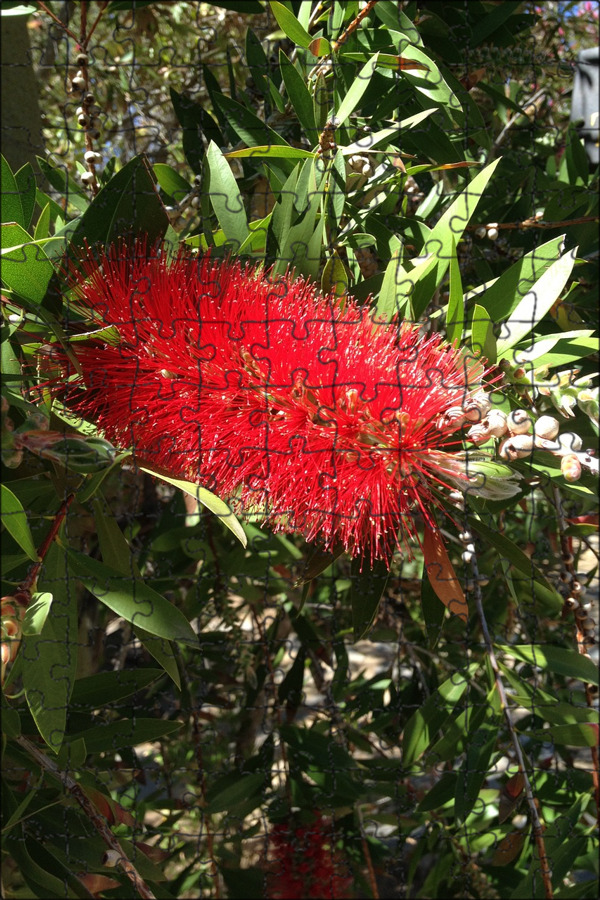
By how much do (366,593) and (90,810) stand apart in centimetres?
27

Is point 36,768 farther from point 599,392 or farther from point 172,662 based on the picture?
point 599,392

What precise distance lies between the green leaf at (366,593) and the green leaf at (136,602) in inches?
7.3

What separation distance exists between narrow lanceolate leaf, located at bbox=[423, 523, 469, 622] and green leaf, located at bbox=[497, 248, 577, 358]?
142 mm

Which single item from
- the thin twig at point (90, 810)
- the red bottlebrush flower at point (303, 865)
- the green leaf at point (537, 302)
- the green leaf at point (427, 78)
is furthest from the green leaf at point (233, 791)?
the green leaf at point (427, 78)

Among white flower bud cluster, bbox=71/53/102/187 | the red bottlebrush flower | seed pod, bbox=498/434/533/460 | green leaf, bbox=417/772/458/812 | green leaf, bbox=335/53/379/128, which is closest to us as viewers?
seed pod, bbox=498/434/533/460

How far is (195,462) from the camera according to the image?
555 millimetres

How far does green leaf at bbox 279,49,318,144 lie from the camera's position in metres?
0.60

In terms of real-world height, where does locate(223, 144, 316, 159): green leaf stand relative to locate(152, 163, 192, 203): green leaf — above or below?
above

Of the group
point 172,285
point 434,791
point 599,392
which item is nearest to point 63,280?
point 172,285

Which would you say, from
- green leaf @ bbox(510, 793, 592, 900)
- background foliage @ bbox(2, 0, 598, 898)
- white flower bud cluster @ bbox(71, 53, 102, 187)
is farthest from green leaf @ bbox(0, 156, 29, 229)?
green leaf @ bbox(510, 793, 592, 900)

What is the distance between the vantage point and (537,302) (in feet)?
1.75

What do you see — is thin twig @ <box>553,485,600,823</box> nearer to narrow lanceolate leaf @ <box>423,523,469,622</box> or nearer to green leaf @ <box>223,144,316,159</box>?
narrow lanceolate leaf @ <box>423,523,469,622</box>

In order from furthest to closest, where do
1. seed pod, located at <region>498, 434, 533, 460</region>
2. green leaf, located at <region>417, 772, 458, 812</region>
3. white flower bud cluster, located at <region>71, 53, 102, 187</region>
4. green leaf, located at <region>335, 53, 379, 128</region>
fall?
green leaf, located at <region>417, 772, 458, 812</region> < white flower bud cluster, located at <region>71, 53, 102, 187</region> < green leaf, located at <region>335, 53, 379, 128</region> < seed pod, located at <region>498, 434, 533, 460</region>

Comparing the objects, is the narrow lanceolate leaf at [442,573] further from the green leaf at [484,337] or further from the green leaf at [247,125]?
the green leaf at [247,125]
